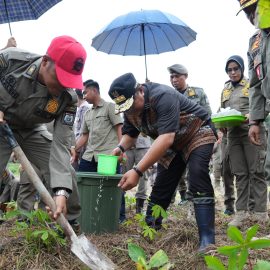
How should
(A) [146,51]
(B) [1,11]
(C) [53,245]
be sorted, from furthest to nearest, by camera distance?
1. (A) [146,51]
2. (B) [1,11]
3. (C) [53,245]

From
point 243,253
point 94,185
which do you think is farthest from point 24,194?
point 243,253

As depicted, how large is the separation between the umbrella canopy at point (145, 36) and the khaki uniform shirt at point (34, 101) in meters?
2.90

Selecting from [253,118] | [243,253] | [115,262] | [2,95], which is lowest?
[115,262]

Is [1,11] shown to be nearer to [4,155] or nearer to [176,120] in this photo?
[4,155]

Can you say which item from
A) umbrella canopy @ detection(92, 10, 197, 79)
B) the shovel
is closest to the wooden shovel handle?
the shovel

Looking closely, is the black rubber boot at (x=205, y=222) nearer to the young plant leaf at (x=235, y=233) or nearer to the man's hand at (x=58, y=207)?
the man's hand at (x=58, y=207)

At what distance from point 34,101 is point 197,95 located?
2.80 metres

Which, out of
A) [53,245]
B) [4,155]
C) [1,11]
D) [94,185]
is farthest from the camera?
[1,11]

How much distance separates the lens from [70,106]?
2863mm

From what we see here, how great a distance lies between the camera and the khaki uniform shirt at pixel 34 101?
9.07 feet

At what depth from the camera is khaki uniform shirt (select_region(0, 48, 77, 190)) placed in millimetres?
2764

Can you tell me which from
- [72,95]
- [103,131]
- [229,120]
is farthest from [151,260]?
[103,131]

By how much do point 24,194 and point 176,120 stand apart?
193 cm

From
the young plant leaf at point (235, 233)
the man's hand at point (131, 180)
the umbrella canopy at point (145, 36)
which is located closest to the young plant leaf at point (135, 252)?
the man's hand at point (131, 180)
